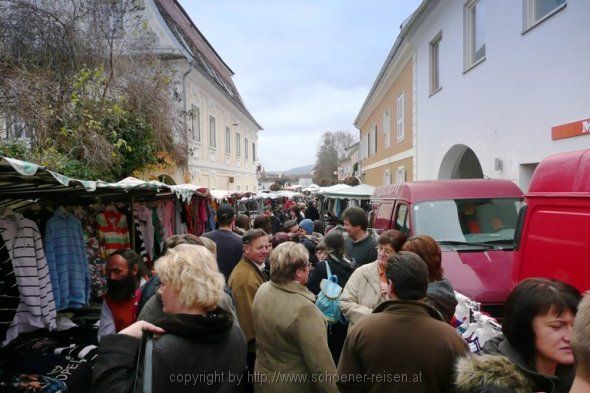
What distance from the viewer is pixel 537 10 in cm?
670

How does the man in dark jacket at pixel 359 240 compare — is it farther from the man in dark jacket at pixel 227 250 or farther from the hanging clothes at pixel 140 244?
the hanging clothes at pixel 140 244

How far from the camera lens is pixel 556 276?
307 cm

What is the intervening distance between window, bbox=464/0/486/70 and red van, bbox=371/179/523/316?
445cm

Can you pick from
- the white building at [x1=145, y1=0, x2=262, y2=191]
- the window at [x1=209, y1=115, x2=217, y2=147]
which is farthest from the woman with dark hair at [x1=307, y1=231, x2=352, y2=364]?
the window at [x1=209, y1=115, x2=217, y2=147]

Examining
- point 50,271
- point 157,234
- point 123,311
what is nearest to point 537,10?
point 157,234

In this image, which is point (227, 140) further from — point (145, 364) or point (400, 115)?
point (145, 364)

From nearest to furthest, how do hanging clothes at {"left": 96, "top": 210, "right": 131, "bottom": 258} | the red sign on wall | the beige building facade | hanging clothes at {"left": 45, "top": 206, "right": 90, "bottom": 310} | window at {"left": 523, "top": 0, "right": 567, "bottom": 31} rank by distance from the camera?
hanging clothes at {"left": 45, "top": 206, "right": 90, "bottom": 310} → hanging clothes at {"left": 96, "top": 210, "right": 131, "bottom": 258} → the red sign on wall → window at {"left": 523, "top": 0, "right": 567, "bottom": 31} → the beige building facade

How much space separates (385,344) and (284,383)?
94 centimetres

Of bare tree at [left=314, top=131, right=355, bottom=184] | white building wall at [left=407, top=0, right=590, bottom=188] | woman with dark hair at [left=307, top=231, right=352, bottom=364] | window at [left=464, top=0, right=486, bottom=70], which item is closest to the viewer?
woman with dark hair at [left=307, top=231, right=352, bottom=364]

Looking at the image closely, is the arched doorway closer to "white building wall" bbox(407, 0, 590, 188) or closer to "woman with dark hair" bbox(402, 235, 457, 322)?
"white building wall" bbox(407, 0, 590, 188)

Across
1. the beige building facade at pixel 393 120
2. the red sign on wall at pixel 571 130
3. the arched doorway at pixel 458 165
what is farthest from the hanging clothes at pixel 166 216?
the beige building facade at pixel 393 120

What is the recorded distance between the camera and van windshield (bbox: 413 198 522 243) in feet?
17.0

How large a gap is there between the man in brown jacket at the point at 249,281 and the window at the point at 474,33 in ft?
24.3

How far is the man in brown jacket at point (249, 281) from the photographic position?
3348 mm
